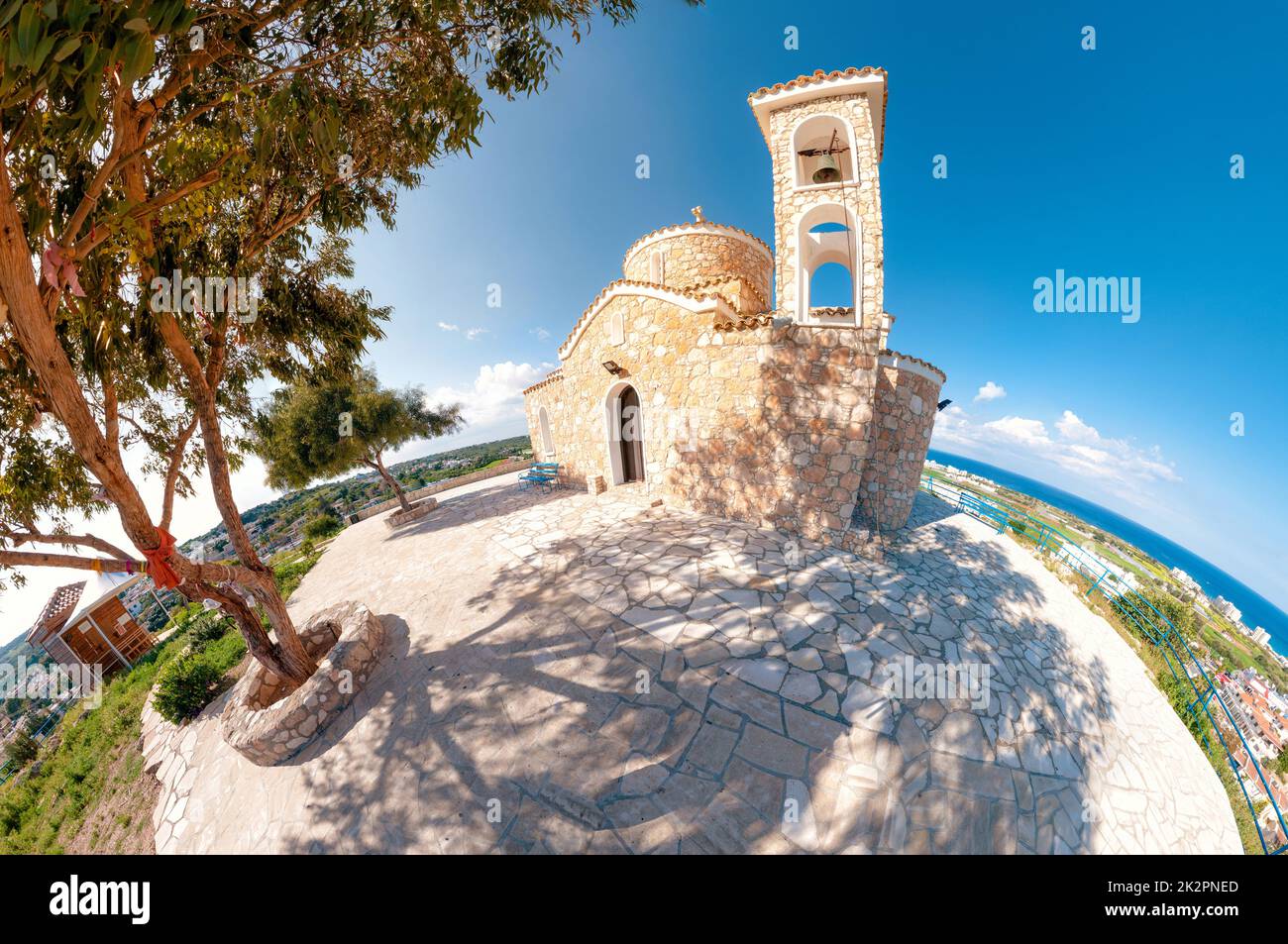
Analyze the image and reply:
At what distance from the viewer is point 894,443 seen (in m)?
8.40

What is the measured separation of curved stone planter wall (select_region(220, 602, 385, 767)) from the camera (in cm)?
378

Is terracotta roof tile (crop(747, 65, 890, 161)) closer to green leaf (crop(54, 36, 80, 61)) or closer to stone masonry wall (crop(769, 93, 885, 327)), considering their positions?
stone masonry wall (crop(769, 93, 885, 327))

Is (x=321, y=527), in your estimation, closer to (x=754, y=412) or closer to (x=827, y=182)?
(x=754, y=412)

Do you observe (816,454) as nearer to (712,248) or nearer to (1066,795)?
(1066,795)

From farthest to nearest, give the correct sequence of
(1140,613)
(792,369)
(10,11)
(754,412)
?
(1140,613), (754,412), (792,369), (10,11)

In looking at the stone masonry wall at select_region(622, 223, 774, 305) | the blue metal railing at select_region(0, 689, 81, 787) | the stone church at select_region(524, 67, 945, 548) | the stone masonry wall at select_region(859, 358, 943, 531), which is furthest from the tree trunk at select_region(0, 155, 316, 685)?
the blue metal railing at select_region(0, 689, 81, 787)

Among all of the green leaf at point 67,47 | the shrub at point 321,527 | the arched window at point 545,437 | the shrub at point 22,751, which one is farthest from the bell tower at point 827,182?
the shrub at point 22,751

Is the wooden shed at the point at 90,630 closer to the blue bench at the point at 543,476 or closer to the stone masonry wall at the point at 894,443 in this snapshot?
the blue bench at the point at 543,476

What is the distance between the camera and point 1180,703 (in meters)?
5.96

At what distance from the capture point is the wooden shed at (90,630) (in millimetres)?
13469

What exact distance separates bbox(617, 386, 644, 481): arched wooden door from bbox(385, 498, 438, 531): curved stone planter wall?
6.86 meters

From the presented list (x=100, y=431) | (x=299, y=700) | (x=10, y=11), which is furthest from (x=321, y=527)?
(x=10, y=11)

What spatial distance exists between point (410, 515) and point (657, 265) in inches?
426
